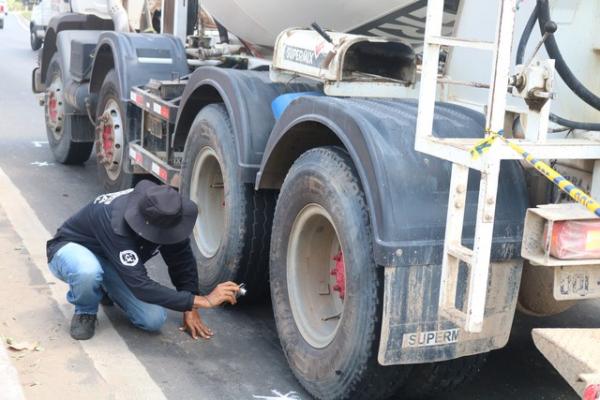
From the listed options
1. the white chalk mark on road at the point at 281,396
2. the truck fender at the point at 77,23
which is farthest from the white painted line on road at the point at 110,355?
the truck fender at the point at 77,23

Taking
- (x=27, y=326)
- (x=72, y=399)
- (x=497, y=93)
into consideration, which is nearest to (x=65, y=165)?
(x=27, y=326)

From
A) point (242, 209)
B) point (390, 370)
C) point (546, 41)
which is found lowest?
point (390, 370)

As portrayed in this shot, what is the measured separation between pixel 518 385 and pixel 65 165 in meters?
5.93

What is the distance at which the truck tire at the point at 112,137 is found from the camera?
7344 mm

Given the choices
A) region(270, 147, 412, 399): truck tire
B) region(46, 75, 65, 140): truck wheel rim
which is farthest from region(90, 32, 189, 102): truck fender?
region(270, 147, 412, 399): truck tire

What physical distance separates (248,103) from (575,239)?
7.51 ft

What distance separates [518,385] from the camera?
15.4 feet

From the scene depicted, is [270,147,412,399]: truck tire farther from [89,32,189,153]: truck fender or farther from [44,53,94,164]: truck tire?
[44,53,94,164]: truck tire

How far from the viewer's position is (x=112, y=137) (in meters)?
7.47

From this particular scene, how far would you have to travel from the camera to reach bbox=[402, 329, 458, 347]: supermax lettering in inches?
144

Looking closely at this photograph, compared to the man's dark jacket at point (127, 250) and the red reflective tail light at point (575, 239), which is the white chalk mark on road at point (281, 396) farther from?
the red reflective tail light at point (575, 239)

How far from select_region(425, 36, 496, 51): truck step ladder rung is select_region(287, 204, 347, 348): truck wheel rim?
113cm

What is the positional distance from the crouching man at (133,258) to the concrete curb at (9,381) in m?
0.54

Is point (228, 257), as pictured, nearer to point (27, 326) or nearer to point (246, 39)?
point (27, 326)
